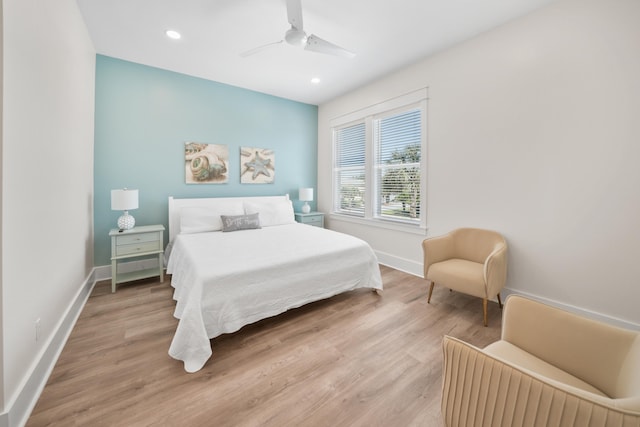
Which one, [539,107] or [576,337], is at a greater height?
[539,107]

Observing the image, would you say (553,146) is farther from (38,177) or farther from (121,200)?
(121,200)

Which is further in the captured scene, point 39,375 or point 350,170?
point 350,170

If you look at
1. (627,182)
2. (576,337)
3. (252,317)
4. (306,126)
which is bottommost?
(252,317)

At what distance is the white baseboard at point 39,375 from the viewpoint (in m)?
1.27

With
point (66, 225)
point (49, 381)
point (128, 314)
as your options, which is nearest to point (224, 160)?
point (66, 225)

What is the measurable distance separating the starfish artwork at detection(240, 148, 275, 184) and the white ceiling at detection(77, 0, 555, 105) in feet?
4.08

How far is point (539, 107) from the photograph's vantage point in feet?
8.03

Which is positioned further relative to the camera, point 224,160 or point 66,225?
point 224,160

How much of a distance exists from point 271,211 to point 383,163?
2004mm

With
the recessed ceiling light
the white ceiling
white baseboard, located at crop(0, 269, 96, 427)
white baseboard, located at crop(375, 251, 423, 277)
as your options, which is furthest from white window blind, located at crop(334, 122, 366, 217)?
white baseboard, located at crop(0, 269, 96, 427)

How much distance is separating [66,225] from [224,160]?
2.33 m

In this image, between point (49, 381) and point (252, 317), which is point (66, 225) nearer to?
point (49, 381)

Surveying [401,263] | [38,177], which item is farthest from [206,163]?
[401,263]

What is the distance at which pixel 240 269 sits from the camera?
210 cm
